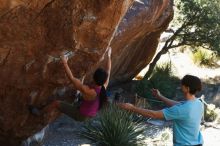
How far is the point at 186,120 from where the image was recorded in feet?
19.6

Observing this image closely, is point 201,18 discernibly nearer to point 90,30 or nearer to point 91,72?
point 91,72

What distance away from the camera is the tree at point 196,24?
19141mm

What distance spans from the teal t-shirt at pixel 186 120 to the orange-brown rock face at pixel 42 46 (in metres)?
2.31

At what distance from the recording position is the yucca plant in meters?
11.1

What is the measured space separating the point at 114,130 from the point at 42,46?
12.3ft

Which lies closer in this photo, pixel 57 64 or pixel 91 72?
pixel 57 64

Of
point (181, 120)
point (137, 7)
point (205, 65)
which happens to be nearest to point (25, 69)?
point (181, 120)

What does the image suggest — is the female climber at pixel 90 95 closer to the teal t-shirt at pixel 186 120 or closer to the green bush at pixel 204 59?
the teal t-shirt at pixel 186 120

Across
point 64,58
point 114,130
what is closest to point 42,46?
point 64,58

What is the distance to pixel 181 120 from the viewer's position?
5988mm

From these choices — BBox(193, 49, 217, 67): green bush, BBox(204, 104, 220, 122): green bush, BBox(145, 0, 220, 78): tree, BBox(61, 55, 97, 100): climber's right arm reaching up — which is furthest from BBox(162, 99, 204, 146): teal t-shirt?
BBox(193, 49, 217, 67): green bush

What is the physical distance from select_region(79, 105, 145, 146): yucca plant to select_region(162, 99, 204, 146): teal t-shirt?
5.02m

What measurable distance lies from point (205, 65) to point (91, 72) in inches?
603

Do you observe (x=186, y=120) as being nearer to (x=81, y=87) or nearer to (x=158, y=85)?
(x=81, y=87)
